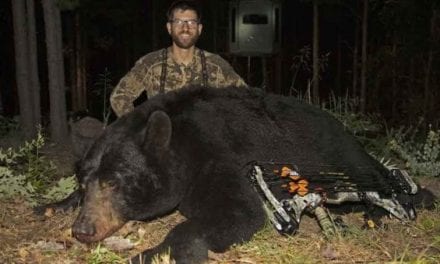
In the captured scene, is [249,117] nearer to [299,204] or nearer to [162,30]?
[299,204]

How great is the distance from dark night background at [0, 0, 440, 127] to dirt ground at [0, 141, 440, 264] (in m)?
6.52

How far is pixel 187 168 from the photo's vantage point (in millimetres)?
3557

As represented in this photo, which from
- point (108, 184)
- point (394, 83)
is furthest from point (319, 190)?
point (394, 83)

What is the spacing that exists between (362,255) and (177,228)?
1.09 metres

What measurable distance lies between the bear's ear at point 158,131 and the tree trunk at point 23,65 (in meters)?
5.38

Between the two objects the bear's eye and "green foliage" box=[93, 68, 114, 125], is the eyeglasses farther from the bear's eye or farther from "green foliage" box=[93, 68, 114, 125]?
the bear's eye

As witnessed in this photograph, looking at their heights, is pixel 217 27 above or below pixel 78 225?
above

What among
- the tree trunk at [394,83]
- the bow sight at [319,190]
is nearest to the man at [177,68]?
the bow sight at [319,190]

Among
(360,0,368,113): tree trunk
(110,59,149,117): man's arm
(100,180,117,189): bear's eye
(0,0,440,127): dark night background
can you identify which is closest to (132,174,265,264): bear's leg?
(100,180,117,189): bear's eye

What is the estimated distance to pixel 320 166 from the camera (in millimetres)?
4062

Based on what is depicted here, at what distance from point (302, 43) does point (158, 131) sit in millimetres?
18217

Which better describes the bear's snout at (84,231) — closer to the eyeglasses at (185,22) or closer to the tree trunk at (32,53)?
the eyeglasses at (185,22)

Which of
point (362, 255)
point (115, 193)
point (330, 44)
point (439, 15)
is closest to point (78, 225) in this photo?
point (115, 193)

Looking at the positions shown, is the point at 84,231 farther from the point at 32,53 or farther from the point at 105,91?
the point at 32,53
